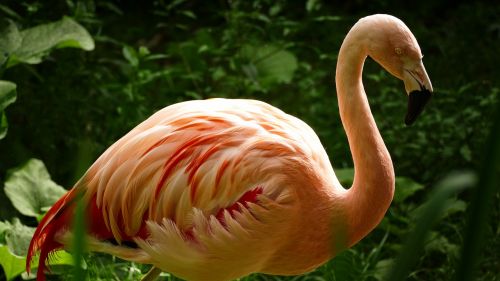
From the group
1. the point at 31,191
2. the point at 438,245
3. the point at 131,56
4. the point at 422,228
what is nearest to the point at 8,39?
the point at 131,56

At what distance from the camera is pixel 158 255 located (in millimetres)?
2885

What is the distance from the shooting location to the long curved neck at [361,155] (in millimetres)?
2812

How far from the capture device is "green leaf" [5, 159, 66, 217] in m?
3.86

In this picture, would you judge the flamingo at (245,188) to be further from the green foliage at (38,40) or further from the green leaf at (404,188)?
the green leaf at (404,188)

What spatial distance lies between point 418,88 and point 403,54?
0.13 m

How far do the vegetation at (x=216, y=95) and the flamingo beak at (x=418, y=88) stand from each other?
0.75m

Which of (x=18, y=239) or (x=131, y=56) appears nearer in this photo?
(x=18, y=239)

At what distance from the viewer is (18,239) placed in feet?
11.9

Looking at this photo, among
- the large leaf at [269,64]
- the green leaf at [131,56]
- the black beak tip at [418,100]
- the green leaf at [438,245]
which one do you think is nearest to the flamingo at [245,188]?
the black beak tip at [418,100]

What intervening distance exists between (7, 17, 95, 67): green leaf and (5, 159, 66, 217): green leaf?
0.56 metres

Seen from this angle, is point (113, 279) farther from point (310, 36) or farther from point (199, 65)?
point (310, 36)

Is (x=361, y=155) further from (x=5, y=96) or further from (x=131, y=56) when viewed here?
(x=131, y=56)

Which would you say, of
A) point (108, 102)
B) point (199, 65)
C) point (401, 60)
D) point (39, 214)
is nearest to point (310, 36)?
point (199, 65)

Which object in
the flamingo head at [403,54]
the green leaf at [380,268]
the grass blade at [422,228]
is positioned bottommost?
the green leaf at [380,268]
